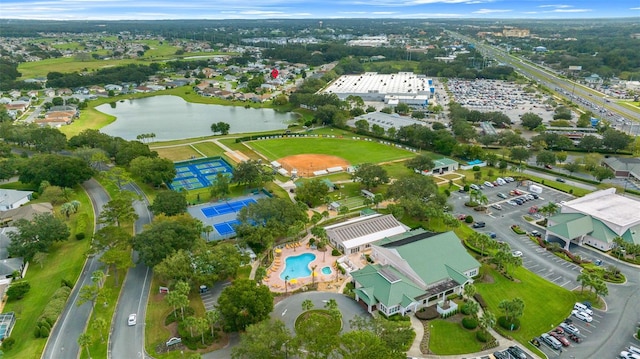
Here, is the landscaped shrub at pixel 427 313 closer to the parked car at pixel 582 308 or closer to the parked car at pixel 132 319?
the parked car at pixel 582 308

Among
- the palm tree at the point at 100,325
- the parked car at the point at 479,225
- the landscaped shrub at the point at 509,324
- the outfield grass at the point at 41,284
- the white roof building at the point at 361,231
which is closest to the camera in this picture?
the palm tree at the point at 100,325

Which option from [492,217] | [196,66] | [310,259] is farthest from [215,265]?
[196,66]

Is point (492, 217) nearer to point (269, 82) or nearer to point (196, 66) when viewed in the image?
point (269, 82)

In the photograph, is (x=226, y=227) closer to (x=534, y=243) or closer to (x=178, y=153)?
(x=178, y=153)

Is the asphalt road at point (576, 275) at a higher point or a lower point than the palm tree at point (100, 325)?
lower

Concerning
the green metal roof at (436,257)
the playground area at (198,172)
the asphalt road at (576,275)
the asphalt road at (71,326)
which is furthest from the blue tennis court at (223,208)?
the asphalt road at (576,275)

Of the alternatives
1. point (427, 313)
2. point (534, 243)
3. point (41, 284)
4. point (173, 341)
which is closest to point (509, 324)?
point (427, 313)
